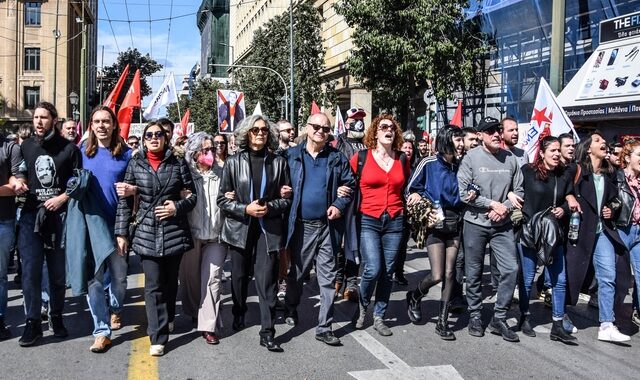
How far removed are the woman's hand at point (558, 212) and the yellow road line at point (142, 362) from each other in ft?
11.6

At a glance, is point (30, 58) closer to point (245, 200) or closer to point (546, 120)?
point (546, 120)

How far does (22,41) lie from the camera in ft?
202

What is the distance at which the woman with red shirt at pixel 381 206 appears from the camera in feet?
20.1

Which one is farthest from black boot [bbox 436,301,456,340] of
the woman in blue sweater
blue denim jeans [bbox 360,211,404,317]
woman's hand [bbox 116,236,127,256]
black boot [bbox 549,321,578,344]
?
woman's hand [bbox 116,236,127,256]

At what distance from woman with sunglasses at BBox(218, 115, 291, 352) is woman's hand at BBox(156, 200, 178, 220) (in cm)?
49

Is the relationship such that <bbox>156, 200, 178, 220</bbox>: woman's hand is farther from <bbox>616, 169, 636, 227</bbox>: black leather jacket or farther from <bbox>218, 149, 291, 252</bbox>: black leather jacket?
<bbox>616, 169, 636, 227</bbox>: black leather jacket

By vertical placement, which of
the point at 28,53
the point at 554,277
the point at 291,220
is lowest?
the point at 554,277

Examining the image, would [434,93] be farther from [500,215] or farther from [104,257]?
[104,257]

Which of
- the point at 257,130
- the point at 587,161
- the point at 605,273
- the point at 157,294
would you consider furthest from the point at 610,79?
the point at 157,294

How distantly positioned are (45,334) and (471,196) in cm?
385

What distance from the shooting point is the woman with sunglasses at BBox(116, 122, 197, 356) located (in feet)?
17.8

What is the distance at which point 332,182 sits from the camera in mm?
5957

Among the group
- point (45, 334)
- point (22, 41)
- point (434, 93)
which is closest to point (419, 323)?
point (45, 334)

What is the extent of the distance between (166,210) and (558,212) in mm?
3331
